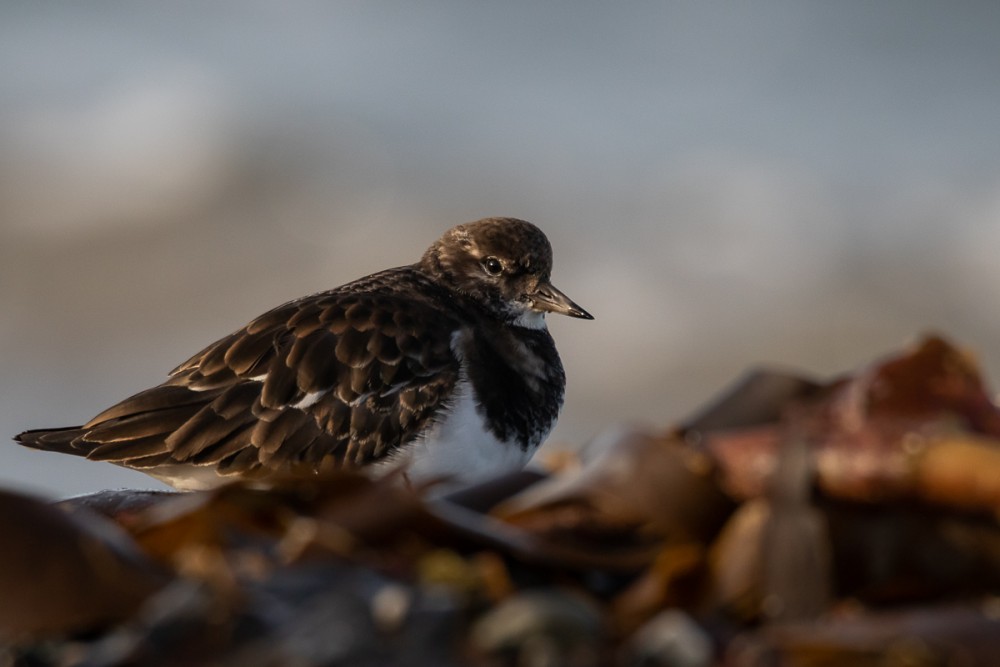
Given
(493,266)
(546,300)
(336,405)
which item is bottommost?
(336,405)

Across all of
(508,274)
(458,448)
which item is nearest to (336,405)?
(458,448)

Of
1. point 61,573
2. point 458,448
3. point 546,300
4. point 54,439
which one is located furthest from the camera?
point 546,300

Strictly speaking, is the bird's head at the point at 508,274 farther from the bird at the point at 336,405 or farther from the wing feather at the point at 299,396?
the wing feather at the point at 299,396

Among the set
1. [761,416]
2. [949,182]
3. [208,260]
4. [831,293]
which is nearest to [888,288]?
[831,293]

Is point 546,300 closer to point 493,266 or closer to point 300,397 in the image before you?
point 493,266

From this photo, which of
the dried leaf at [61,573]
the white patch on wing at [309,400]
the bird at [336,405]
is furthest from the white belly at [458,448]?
the dried leaf at [61,573]

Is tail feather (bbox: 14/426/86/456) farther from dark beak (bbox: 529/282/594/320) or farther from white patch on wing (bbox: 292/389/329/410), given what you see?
dark beak (bbox: 529/282/594/320)

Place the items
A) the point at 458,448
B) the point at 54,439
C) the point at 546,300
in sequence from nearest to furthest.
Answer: the point at 458,448
the point at 54,439
the point at 546,300
